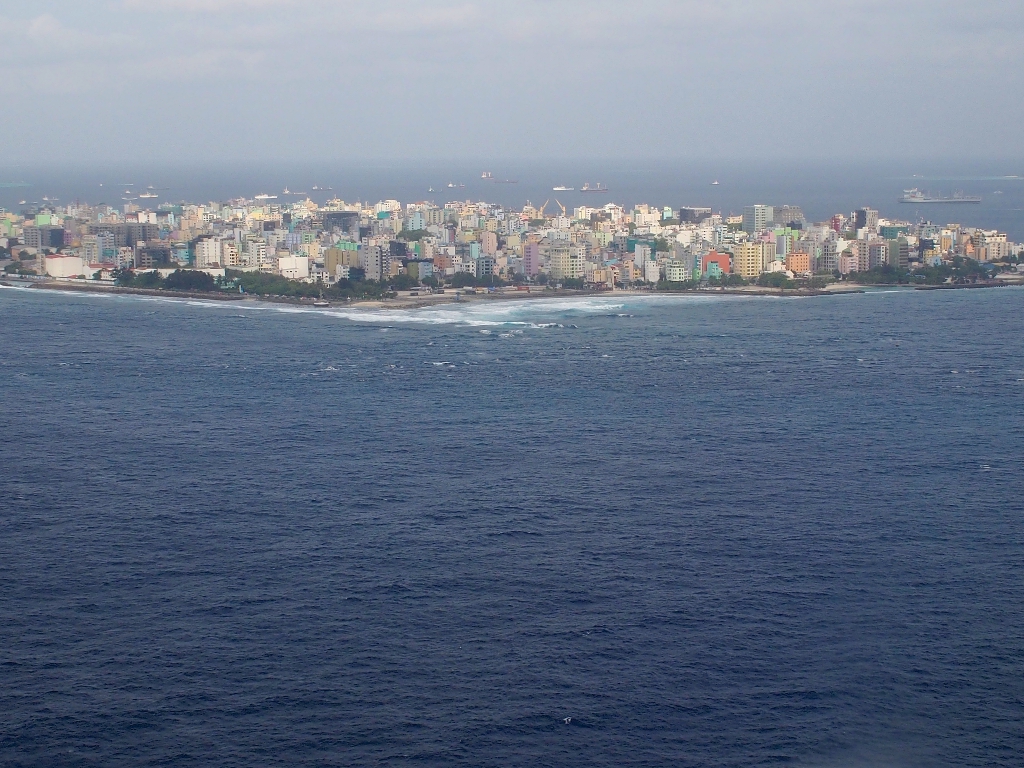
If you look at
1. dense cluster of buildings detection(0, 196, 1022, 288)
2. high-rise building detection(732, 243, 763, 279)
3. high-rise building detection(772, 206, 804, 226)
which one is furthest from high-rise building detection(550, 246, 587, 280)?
high-rise building detection(772, 206, 804, 226)

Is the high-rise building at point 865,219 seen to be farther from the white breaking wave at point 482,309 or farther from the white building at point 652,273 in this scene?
the white breaking wave at point 482,309

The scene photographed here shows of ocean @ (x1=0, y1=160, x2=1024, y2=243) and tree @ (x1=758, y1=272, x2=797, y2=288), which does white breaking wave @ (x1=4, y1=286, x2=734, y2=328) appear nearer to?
tree @ (x1=758, y1=272, x2=797, y2=288)

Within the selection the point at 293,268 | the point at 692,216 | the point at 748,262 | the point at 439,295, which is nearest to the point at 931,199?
the point at 692,216

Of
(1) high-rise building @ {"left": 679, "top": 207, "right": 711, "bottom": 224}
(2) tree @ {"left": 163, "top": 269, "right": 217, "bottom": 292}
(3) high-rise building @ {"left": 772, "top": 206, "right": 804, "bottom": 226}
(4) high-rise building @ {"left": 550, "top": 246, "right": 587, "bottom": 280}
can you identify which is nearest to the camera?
(2) tree @ {"left": 163, "top": 269, "right": 217, "bottom": 292}

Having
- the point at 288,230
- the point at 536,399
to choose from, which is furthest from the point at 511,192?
the point at 536,399

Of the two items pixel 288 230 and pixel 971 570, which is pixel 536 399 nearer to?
pixel 971 570

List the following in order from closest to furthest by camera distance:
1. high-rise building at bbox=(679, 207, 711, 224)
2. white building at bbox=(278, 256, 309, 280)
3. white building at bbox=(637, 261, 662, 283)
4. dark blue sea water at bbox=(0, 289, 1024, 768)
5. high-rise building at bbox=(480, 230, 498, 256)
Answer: dark blue sea water at bbox=(0, 289, 1024, 768), white building at bbox=(278, 256, 309, 280), white building at bbox=(637, 261, 662, 283), high-rise building at bbox=(480, 230, 498, 256), high-rise building at bbox=(679, 207, 711, 224)
